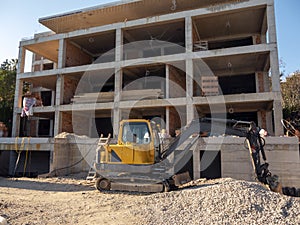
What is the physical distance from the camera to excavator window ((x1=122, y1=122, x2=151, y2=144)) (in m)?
Result: 7.79

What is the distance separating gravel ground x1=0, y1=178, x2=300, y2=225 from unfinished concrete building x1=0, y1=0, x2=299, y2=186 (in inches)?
217

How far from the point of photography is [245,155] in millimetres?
9461

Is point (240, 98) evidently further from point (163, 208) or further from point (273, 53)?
point (163, 208)

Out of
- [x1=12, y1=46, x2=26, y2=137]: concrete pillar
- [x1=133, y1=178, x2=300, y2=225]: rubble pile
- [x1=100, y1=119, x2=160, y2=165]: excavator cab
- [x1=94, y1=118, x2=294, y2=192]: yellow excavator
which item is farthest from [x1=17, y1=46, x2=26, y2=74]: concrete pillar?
[x1=133, y1=178, x2=300, y2=225]: rubble pile

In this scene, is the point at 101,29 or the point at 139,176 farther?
the point at 101,29

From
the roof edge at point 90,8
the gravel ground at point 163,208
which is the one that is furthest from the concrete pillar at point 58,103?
the gravel ground at point 163,208

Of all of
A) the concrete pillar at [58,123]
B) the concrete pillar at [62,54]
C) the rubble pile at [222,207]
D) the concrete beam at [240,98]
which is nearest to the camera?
the rubble pile at [222,207]

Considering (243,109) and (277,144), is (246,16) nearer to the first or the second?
→ (243,109)

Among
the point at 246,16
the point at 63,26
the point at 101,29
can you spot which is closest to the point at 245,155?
the point at 246,16

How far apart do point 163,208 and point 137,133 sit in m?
2.64

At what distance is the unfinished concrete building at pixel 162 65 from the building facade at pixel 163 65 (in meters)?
0.06

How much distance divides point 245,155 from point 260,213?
423 centimetres

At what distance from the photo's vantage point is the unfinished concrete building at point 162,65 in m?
13.2

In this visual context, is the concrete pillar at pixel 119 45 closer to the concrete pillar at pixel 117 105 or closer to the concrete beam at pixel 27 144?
the concrete pillar at pixel 117 105
